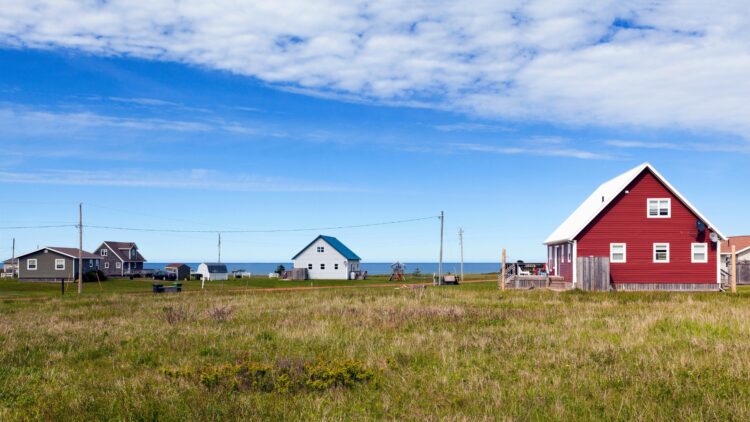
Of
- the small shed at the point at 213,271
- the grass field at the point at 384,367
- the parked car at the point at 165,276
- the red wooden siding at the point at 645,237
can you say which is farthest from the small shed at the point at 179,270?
the grass field at the point at 384,367

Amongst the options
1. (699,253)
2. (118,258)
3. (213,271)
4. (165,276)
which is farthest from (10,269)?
(699,253)

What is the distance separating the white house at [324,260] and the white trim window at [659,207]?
5341cm

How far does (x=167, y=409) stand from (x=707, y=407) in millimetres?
7903

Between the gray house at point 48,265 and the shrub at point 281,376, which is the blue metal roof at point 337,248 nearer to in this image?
the gray house at point 48,265

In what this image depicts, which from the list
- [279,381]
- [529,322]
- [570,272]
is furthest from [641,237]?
[279,381]

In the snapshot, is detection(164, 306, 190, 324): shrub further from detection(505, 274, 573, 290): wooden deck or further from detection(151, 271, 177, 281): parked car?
detection(151, 271, 177, 281): parked car

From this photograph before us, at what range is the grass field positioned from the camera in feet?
29.9

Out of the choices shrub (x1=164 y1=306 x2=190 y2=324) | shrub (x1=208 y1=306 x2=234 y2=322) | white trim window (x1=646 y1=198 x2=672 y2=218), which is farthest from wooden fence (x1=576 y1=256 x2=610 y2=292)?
shrub (x1=164 y1=306 x2=190 y2=324)

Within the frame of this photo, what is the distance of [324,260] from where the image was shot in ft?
298

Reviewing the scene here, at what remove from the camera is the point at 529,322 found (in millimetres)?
19359

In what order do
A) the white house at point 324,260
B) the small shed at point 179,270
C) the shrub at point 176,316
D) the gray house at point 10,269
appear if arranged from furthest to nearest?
the gray house at point 10,269 < the small shed at point 179,270 < the white house at point 324,260 < the shrub at point 176,316

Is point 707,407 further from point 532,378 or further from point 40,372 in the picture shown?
point 40,372

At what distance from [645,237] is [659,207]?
7.52ft

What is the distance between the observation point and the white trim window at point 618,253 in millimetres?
42219
